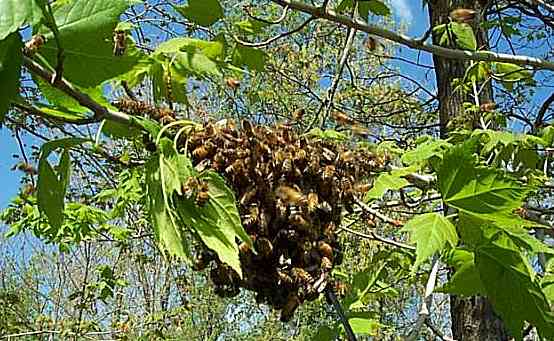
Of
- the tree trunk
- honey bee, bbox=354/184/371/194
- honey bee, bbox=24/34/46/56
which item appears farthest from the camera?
the tree trunk

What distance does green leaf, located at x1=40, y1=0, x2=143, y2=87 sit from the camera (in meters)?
0.49

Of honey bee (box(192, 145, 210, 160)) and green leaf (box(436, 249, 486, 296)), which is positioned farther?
green leaf (box(436, 249, 486, 296))

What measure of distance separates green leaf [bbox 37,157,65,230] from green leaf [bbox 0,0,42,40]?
9.2 inches

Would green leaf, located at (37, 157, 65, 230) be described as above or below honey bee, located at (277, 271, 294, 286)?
above

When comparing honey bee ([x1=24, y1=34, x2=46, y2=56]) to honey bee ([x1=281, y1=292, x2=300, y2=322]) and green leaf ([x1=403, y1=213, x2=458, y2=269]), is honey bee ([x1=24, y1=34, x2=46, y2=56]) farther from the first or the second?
green leaf ([x1=403, y1=213, x2=458, y2=269])

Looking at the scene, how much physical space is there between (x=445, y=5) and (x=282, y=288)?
8.24 feet

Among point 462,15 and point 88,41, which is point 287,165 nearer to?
point 88,41

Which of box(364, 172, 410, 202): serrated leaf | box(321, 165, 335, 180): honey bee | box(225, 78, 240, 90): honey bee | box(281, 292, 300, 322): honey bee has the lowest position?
box(281, 292, 300, 322): honey bee

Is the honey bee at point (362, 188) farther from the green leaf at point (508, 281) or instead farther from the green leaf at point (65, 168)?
the green leaf at point (65, 168)

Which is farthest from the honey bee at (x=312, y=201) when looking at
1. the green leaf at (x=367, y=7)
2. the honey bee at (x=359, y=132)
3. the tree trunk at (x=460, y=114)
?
the tree trunk at (x=460, y=114)

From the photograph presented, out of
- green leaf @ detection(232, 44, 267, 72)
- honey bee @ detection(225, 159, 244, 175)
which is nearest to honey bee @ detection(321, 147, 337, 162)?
honey bee @ detection(225, 159, 244, 175)

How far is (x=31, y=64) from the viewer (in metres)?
0.49

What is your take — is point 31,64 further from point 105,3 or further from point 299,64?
point 299,64

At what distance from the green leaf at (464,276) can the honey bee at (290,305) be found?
0.37 metres
